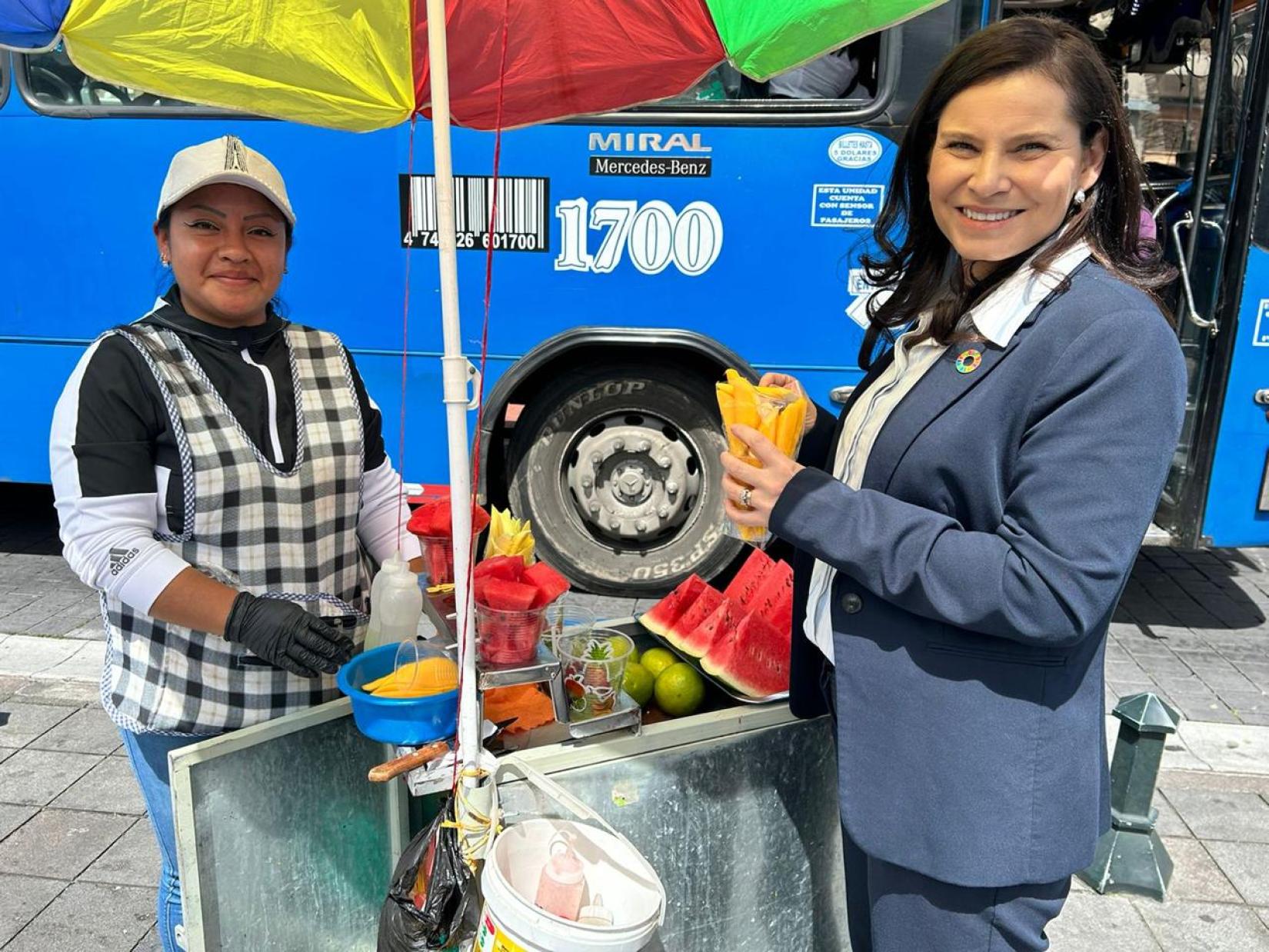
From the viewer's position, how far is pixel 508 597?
Result: 6.48ft

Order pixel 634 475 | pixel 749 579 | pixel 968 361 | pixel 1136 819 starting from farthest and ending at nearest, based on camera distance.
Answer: pixel 634 475 → pixel 1136 819 → pixel 749 579 → pixel 968 361

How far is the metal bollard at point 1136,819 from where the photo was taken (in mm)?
3219

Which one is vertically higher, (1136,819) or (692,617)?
(692,617)

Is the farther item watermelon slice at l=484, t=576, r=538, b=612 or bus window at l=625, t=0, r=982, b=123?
bus window at l=625, t=0, r=982, b=123

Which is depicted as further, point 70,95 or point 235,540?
point 70,95

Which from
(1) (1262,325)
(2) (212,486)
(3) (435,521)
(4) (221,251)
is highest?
(4) (221,251)

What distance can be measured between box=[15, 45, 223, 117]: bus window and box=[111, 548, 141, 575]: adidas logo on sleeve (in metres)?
3.77

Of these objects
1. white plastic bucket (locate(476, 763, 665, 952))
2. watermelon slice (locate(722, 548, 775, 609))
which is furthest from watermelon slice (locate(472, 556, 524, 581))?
watermelon slice (locate(722, 548, 775, 609))

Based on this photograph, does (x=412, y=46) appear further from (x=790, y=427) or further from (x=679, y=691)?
(x=679, y=691)

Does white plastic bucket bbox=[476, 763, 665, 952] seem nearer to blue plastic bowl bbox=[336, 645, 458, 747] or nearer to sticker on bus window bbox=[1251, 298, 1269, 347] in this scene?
blue plastic bowl bbox=[336, 645, 458, 747]

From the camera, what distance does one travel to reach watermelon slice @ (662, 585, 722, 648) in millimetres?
2486

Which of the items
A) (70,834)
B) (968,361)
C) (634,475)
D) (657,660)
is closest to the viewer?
(968,361)

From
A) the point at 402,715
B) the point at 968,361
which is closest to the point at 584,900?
the point at 402,715

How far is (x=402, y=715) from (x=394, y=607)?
0.30m
